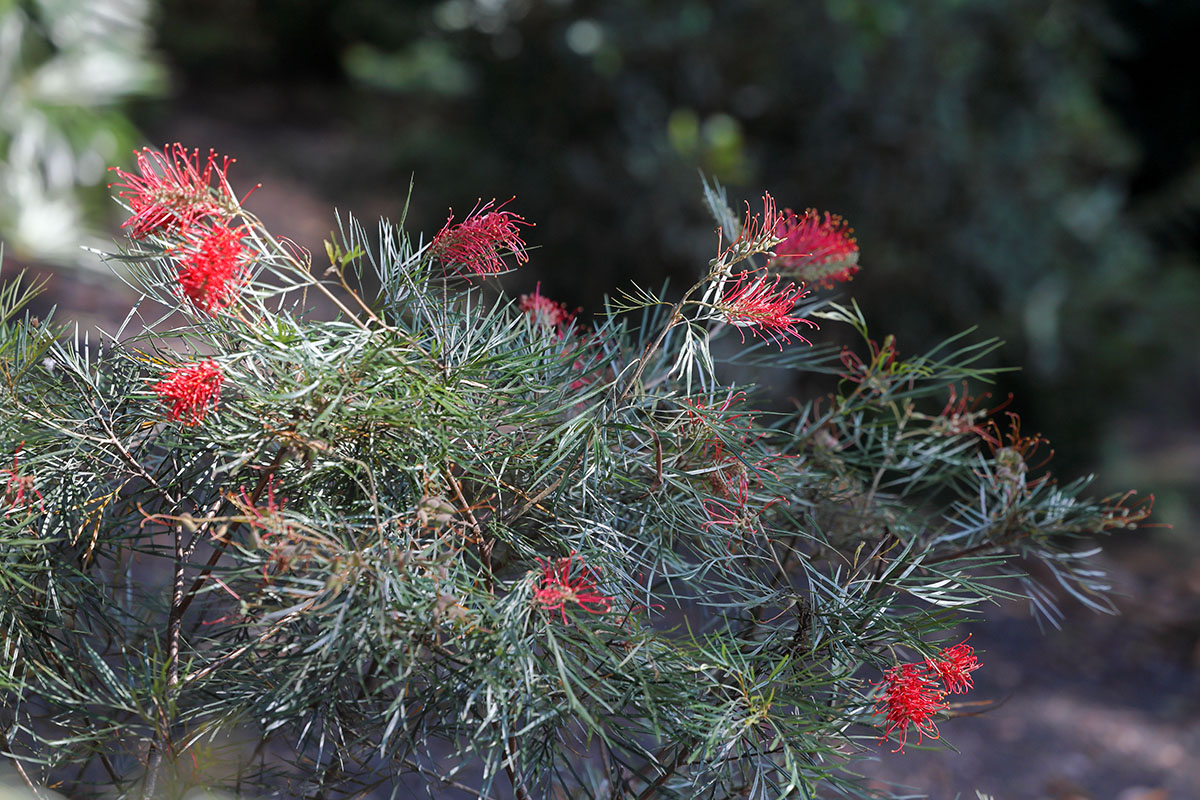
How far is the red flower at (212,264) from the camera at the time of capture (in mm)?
955

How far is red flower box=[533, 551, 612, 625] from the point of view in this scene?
945mm

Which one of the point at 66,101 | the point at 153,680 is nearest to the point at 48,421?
the point at 153,680

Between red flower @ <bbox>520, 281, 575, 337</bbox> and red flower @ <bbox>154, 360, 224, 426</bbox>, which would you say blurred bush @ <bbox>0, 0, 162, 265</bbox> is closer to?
red flower @ <bbox>520, 281, 575, 337</bbox>

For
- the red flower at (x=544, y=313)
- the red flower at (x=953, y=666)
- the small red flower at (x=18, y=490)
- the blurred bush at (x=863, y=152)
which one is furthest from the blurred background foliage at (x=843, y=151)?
the small red flower at (x=18, y=490)

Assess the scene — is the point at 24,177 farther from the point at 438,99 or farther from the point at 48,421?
the point at 48,421

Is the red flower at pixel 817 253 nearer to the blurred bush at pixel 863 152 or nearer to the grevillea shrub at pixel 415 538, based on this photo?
the grevillea shrub at pixel 415 538

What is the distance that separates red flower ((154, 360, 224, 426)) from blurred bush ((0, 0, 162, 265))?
3.84 m

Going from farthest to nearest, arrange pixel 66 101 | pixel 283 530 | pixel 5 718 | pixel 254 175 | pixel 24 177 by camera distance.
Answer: pixel 254 175 → pixel 66 101 → pixel 24 177 → pixel 5 718 → pixel 283 530

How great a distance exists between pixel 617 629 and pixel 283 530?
36 centimetres

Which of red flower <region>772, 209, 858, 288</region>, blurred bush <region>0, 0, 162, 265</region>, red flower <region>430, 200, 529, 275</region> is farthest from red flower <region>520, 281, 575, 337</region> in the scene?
blurred bush <region>0, 0, 162, 265</region>

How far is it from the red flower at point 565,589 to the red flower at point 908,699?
31 cm

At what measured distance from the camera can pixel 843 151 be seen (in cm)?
426

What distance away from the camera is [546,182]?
4.41 metres

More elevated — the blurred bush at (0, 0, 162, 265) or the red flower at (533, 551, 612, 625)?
the red flower at (533, 551, 612, 625)
